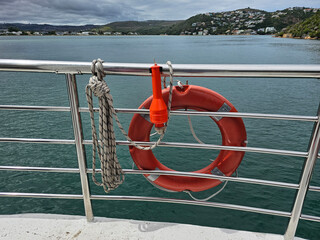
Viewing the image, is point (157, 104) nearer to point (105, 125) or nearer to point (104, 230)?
point (105, 125)

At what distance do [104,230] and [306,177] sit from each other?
1.03 meters

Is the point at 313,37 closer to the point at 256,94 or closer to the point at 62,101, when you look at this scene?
the point at 256,94

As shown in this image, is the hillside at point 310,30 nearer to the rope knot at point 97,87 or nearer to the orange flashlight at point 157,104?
the orange flashlight at point 157,104

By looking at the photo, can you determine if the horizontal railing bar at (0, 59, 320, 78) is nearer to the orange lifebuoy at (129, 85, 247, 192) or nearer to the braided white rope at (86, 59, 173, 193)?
the braided white rope at (86, 59, 173, 193)

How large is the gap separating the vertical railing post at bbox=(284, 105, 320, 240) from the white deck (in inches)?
3.8

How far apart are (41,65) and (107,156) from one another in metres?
0.50

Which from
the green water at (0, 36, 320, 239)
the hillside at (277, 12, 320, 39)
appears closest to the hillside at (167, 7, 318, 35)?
the hillside at (277, 12, 320, 39)

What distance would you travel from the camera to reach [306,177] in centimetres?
106

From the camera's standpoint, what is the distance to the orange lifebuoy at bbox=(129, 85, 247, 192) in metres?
1.22

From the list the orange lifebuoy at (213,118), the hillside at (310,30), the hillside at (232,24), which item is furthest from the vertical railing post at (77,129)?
the hillside at (232,24)

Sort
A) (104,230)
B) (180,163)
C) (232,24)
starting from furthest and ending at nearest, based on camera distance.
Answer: (232,24) < (180,163) < (104,230)

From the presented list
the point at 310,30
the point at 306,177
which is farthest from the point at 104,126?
the point at 310,30

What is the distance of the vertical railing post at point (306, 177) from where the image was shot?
3.25 feet

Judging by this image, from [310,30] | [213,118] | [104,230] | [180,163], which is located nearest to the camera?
[104,230]
